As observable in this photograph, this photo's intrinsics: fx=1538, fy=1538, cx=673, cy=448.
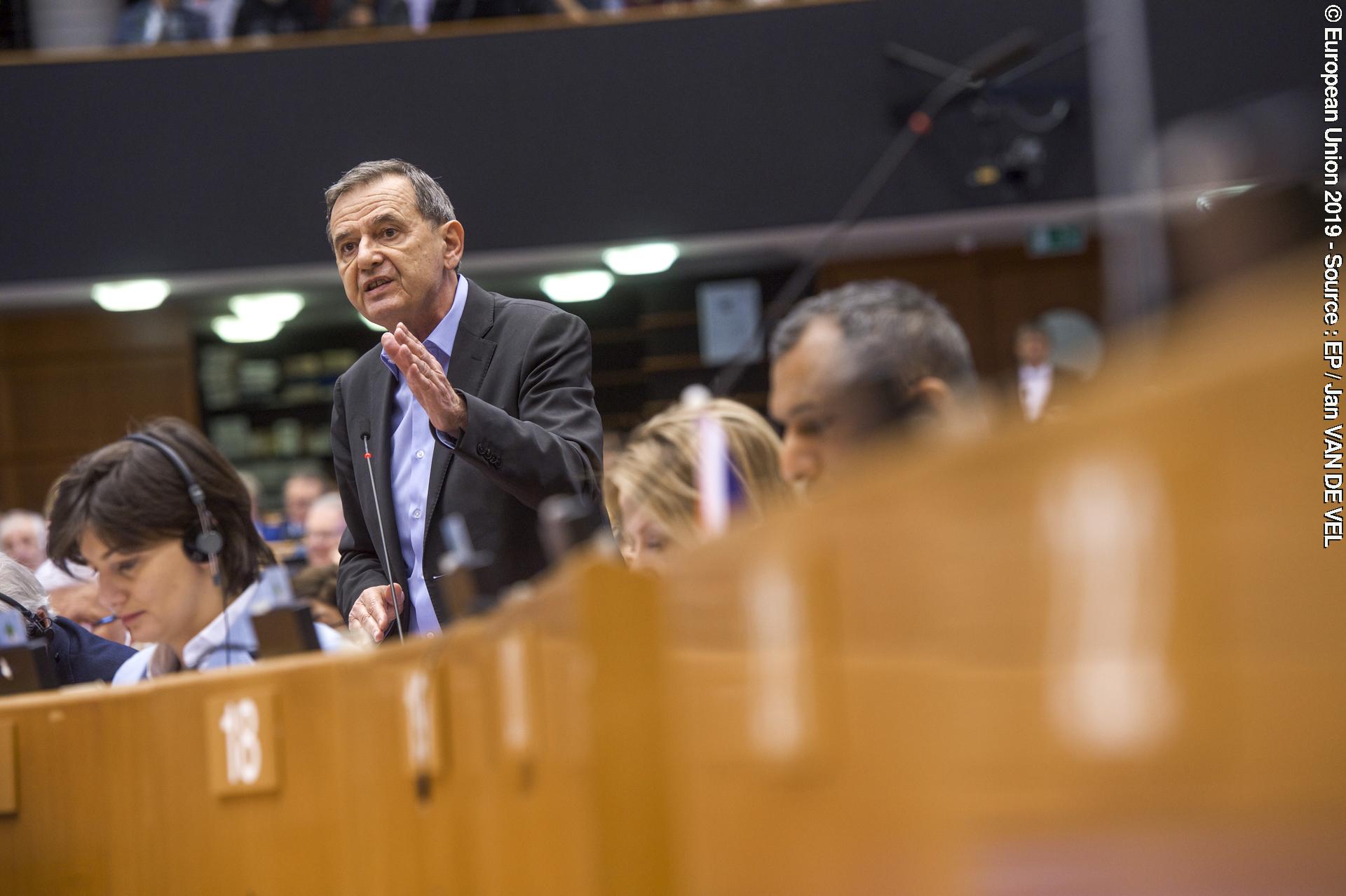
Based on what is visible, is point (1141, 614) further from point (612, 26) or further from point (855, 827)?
point (612, 26)

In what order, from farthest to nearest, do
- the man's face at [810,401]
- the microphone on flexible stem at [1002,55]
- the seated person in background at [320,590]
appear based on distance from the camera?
the microphone on flexible stem at [1002,55]
the seated person in background at [320,590]
the man's face at [810,401]

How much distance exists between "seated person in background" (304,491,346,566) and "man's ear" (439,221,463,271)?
2.43 meters

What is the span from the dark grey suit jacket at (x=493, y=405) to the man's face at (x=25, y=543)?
3482mm

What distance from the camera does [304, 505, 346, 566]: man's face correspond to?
436cm

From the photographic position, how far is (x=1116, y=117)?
8.17 m

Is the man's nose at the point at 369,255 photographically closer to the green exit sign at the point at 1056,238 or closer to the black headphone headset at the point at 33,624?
the black headphone headset at the point at 33,624

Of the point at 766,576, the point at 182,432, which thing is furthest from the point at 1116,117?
the point at 766,576

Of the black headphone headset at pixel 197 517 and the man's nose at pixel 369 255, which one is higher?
the man's nose at pixel 369 255

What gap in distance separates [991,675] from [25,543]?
523cm

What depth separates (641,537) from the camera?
195cm

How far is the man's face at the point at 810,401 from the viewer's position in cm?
142

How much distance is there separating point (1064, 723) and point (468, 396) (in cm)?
126

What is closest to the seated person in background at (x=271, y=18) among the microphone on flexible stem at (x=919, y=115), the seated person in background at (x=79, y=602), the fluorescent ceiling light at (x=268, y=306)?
the fluorescent ceiling light at (x=268, y=306)

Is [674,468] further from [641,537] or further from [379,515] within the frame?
[379,515]
